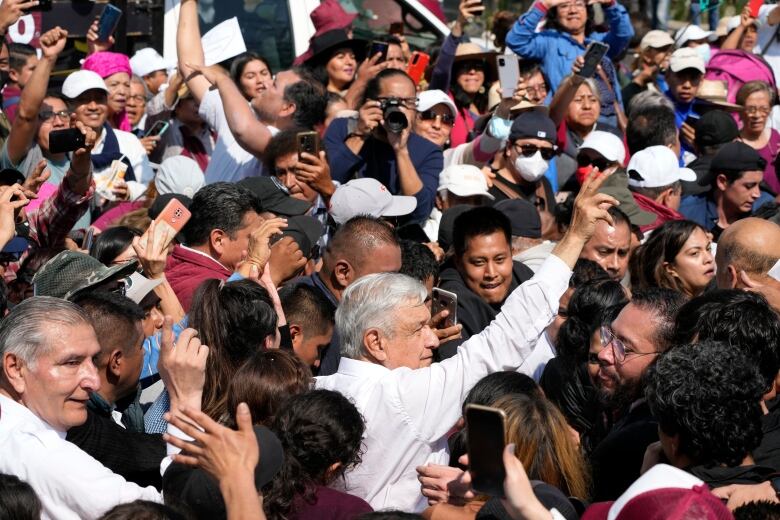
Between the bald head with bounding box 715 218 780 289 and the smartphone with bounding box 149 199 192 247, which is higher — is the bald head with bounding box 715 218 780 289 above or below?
below

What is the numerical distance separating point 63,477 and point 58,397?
361 millimetres

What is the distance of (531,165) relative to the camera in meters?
7.23

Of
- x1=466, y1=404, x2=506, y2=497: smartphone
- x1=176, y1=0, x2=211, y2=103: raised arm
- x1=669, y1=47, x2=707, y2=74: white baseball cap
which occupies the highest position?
x1=466, y1=404, x2=506, y2=497: smartphone

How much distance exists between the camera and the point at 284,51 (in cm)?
1030

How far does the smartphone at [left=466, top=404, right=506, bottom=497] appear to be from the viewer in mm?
2584

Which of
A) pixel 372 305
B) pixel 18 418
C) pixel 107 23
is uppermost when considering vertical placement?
pixel 18 418

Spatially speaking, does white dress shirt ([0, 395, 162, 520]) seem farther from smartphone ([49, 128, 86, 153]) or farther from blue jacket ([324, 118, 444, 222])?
blue jacket ([324, 118, 444, 222])

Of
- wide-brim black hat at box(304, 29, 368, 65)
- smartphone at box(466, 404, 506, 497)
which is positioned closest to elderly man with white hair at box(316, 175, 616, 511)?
smartphone at box(466, 404, 506, 497)

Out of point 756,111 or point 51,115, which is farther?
point 756,111

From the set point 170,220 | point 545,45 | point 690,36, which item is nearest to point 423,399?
point 170,220

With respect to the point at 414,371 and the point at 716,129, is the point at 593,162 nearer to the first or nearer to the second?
the point at 716,129

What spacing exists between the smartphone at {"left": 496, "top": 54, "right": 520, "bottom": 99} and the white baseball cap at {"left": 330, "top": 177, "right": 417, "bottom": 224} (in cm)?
161

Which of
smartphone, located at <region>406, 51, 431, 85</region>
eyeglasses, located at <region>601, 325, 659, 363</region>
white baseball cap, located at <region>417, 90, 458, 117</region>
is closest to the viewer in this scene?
eyeglasses, located at <region>601, 325, 659, 363</region>

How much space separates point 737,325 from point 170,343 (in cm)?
179
